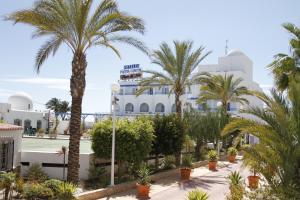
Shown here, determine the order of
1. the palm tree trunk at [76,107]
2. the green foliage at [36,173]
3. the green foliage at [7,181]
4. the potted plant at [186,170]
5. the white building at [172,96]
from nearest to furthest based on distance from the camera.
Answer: the green foliage at [7,181] < the palm tree trunk at [76,107] < the green foliage at [36,173] < the potted plant at [186,170] < the white building at [172,96]

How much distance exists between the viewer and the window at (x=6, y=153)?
14.6 metres

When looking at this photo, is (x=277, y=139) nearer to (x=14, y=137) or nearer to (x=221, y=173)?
(x=14, y=137)

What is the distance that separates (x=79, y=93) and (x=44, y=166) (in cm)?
437

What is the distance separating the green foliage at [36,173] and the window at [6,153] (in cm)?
84

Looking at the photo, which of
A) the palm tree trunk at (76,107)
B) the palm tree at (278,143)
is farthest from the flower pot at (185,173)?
the palm tree at (278,143)

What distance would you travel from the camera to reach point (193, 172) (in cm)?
2200

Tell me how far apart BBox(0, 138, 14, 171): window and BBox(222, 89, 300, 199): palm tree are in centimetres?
886

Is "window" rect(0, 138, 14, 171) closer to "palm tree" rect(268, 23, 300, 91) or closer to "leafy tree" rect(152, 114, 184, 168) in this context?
"leafy tree" rect(152, 114, 184, 168)

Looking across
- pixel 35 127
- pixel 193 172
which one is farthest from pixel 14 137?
pixel 35 127

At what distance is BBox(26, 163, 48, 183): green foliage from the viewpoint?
50.2 ft

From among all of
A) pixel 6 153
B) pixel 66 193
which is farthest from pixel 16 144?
pixel 66 193

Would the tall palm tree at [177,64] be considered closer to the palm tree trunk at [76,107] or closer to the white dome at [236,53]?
the palm tree trunk at [76,107]

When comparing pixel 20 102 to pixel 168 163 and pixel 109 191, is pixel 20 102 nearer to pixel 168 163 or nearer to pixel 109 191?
pixel 168 163

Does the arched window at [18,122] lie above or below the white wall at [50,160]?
above
